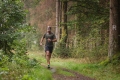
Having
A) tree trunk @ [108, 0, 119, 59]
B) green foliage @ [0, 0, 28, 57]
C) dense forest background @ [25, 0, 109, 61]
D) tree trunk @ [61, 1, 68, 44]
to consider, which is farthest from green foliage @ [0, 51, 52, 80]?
tree trunk @ [61, 1, 68, 44]

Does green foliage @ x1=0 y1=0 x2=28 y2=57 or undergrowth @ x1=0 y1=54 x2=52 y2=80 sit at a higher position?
green foliage @ x1=0 y1=0 x2=28 y2=57

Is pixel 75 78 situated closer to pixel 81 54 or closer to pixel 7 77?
pixel 7 77

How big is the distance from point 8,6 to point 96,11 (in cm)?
698

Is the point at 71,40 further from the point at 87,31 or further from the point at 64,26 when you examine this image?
the point at 87,31

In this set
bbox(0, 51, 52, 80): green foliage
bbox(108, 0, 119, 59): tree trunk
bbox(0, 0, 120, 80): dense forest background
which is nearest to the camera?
bbox(0, 51, 52, 80): green foliage

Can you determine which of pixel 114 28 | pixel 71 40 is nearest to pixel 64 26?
pixel 71 40

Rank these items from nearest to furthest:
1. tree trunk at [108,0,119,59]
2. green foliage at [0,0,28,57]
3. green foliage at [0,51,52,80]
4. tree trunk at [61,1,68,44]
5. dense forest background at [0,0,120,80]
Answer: green foliage at [0,51,52,80]
dense forest background at [0,0,120,80]
green foliage at [0,0,28,57]
tree trunk at [108,0,119,59]
tree trunk at [61,1,68,44]

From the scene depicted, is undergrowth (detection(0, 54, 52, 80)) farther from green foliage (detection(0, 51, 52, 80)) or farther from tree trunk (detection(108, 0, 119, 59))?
tree trunk (detection(108, 0, 119, 59))

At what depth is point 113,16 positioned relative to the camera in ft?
46.6

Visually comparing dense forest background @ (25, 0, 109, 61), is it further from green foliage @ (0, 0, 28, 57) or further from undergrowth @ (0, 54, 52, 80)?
undergrowth @ (0, 54, 52, 80)

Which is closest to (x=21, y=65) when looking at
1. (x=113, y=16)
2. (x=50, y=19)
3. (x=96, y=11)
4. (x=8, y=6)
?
(x=8, y=6)

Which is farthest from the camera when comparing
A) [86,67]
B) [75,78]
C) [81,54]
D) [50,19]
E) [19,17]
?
[50,19]

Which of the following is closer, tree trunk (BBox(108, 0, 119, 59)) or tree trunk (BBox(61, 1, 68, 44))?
tree trunk (BBox(108, 0, 119, 59))

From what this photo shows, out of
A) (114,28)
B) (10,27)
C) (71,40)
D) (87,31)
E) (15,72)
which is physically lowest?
(71,40)
